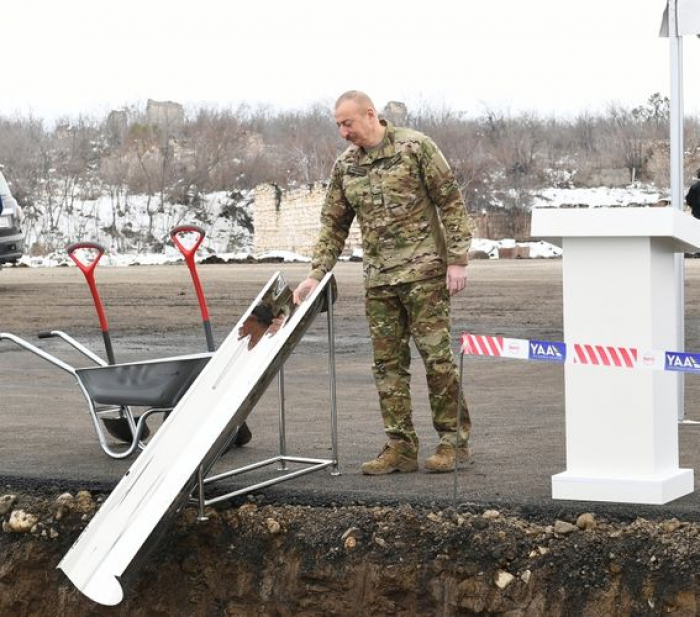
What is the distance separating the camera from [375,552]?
605cm

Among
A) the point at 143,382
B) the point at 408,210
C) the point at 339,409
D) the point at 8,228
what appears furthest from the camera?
the point at 8,228

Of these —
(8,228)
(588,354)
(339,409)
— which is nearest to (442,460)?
(588,354)

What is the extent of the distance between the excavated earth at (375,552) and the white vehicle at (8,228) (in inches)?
529

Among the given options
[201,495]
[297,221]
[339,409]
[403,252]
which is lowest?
[297,221]

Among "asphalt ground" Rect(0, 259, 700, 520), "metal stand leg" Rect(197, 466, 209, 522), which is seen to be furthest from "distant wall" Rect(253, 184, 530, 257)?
"metal stand leg" Rect(197, 466, 209, 522)

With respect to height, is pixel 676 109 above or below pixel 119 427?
above

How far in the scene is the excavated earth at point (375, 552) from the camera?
18.4ft

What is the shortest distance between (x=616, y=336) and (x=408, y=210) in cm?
132

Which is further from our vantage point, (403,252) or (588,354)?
(403,252)

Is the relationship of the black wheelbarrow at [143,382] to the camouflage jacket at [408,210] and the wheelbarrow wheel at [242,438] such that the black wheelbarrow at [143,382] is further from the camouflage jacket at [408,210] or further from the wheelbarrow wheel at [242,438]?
the camouflage jacket at [408,210]

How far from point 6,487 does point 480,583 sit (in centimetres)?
277

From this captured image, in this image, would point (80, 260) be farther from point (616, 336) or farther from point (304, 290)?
point (616, 336)

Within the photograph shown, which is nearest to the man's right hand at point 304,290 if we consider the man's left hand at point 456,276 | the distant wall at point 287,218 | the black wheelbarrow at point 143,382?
the black wheelbarrow at point 143,382

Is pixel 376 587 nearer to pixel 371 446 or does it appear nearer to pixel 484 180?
pixel 371 446
